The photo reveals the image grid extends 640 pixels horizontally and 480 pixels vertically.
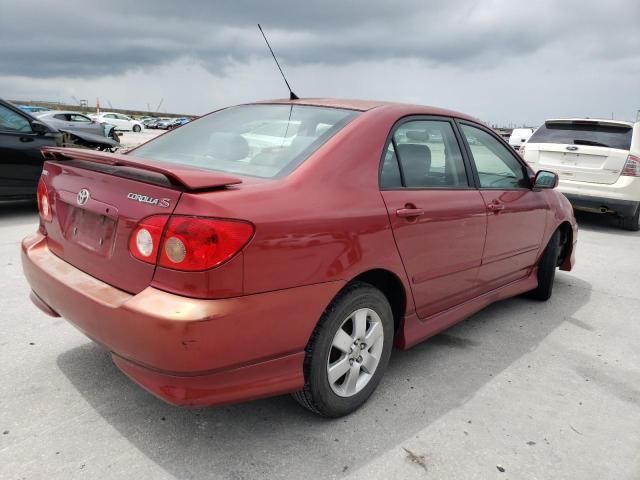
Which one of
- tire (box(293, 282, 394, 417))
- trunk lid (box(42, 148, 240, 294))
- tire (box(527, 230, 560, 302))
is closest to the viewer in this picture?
→ trunk lid (box(42, 148, 240, 294))

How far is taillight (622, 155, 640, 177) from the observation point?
25.4 ft

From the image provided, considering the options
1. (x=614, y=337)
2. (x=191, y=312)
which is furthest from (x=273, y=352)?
(x=614, y=337)

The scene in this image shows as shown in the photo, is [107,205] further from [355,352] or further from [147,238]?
[355,352]

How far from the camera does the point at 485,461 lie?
233cm

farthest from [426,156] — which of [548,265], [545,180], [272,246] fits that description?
[548,265]

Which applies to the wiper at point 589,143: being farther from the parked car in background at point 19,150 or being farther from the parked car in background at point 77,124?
the parked car in background at point 77,124

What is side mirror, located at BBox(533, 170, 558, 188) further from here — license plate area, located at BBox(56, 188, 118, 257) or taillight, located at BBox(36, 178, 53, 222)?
taillight, located at BBox(36, 178, 53, 222)

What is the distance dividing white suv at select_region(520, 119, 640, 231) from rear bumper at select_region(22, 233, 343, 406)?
A: 6926mm

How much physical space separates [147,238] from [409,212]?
1292mm

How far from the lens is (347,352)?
2.52 meters

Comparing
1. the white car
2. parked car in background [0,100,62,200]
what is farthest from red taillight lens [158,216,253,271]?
the white car

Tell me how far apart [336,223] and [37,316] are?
97.0 inches

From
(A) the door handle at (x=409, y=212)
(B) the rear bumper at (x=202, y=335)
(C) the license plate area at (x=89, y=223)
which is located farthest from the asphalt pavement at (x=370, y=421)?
(A) the door handle at (x=409, y=212)

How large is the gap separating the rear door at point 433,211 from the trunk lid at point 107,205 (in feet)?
3.10
